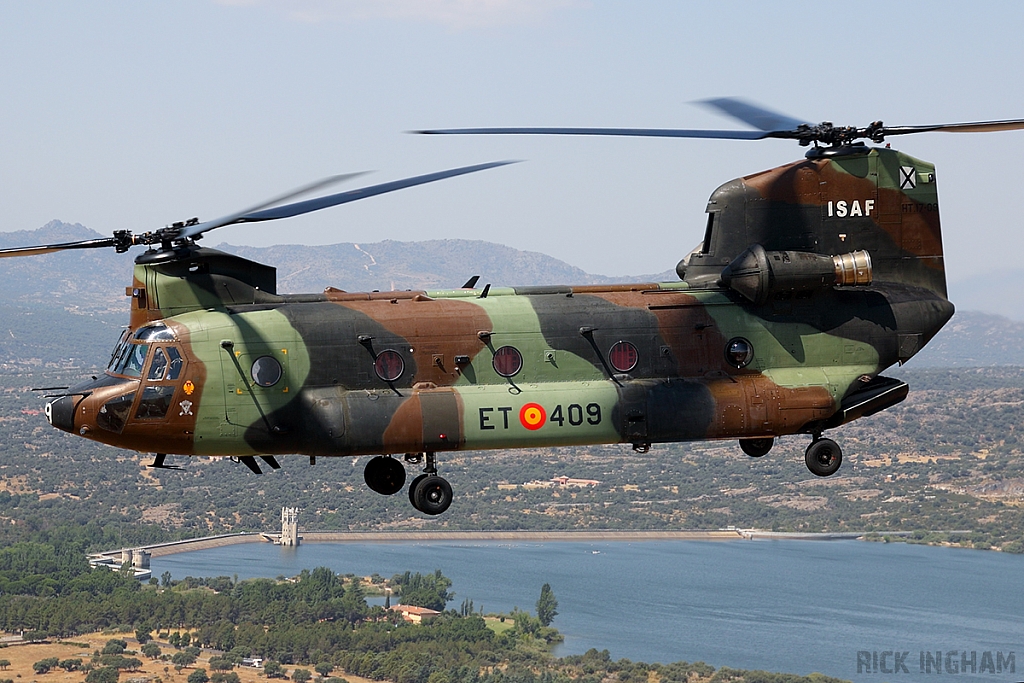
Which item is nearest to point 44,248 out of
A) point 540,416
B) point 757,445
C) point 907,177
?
point 540,416

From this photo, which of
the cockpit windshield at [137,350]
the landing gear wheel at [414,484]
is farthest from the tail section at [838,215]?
the cockpit windshield at [137,350]

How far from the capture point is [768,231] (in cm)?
2952

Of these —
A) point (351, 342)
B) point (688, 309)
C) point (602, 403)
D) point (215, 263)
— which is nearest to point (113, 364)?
point (215, 263)

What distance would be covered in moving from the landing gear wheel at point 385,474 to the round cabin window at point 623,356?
16.1ft

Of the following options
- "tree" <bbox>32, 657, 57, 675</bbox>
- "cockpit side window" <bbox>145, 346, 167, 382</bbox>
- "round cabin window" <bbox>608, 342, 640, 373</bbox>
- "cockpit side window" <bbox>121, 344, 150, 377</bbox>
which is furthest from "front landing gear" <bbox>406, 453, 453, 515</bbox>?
"tree" <bbox>32, 657, 57, 675</bbox>

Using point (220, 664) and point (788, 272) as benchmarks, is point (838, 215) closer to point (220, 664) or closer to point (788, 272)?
point (788, 272)

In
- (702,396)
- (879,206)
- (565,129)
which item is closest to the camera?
(565,129)

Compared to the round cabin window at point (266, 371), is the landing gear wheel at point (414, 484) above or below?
below

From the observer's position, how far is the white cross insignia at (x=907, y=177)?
30.3 meters

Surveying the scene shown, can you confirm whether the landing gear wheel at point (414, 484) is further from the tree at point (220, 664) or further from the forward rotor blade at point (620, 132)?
the tree at point (220, 664)

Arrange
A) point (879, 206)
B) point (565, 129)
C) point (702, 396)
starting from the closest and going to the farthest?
point (565, 129) → point (702, 396) → point (879, 206)

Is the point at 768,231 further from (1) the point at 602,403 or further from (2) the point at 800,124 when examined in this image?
(1) the point at 602,403

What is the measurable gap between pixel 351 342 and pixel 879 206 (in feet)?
39.5

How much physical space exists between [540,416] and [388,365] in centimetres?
316
